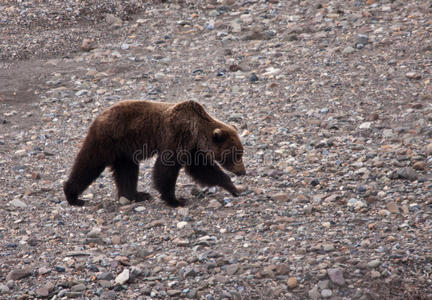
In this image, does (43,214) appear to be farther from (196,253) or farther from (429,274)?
(429,274)

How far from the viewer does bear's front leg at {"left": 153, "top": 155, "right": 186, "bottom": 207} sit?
765 centimetres

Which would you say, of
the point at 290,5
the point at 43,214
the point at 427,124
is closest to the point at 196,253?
the point at 43,214

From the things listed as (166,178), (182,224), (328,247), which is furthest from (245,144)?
(328,247)

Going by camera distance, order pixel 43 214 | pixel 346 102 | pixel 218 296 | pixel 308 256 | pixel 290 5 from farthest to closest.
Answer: pixel 290 5 < pixel 346 102 < pixel 43 214 < pixel 308 256 < pixel 218 296

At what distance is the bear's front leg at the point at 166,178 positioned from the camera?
301 inches

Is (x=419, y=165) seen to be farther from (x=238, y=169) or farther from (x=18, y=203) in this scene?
(x=18, y=203)

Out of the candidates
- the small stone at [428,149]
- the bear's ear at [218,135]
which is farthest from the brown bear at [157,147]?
the small stone at [428,149]

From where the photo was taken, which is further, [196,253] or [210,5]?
[210,5]

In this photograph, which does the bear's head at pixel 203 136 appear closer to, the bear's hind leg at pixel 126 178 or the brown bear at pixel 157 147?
the brown bear at pixel 157 147

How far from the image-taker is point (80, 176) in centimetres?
781

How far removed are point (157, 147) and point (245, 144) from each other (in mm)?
1802

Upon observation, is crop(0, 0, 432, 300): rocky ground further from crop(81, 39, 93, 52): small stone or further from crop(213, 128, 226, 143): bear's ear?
crop(213, 128, 226, 143): bear's ear

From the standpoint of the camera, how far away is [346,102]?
32.2 feet

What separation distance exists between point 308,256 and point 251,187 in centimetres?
201
